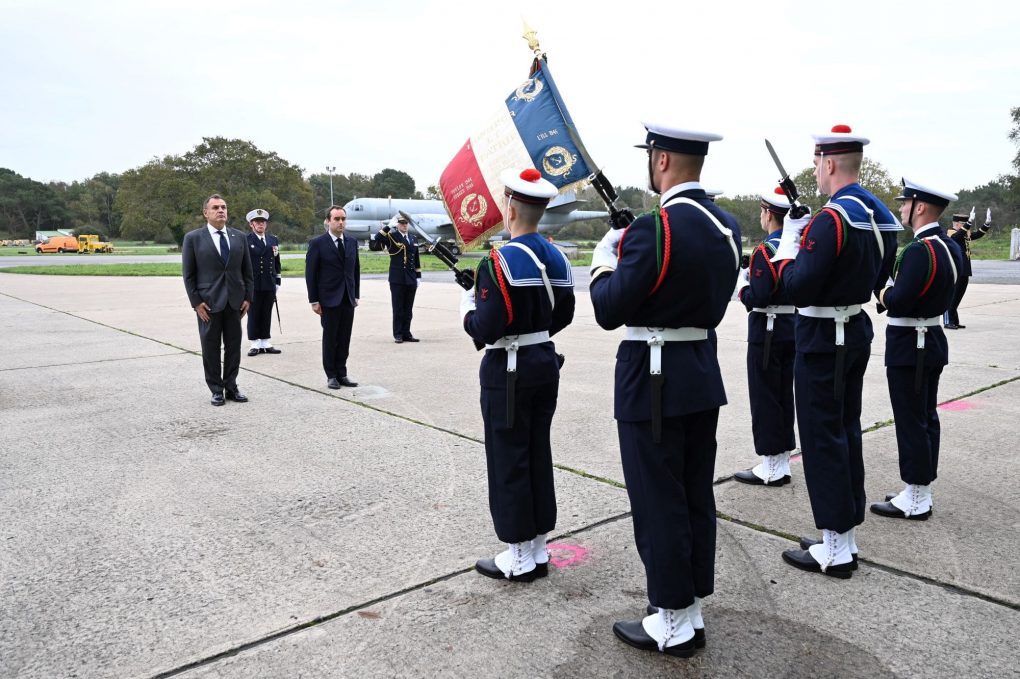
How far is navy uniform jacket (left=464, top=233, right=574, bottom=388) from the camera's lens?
10.5ft

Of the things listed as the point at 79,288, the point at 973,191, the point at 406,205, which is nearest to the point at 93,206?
the point at 406,205

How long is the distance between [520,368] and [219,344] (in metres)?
4.82

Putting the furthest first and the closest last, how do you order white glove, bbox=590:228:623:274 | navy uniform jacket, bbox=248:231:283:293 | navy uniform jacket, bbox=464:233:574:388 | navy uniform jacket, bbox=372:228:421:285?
navy uniform jacket, bbox=372:228:421:285
navy uniform jacket, bbox=248:231:283:293
navy uniform jacket, bbox=464:233:574:388
white glove, bbox=590:228:623:274

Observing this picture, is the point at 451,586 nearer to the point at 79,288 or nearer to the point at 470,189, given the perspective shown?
the point at 470,189

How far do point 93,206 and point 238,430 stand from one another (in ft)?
355

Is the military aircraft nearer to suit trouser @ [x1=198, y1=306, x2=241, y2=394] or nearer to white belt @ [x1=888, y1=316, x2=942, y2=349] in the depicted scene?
suit trouser @ [x1=198, y1=306, x2=241, y2=394]

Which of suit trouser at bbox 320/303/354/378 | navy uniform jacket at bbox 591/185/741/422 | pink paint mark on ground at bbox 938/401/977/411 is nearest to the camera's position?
navy uniform jacket at bbox 591/185/741/422

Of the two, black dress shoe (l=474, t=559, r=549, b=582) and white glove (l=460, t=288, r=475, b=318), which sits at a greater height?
white glove (l=460, t=288, r=475, b=318)

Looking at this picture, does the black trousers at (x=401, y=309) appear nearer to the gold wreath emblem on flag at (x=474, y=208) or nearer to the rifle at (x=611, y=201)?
the gold wreath emblem on flag at (x=474, y=208)

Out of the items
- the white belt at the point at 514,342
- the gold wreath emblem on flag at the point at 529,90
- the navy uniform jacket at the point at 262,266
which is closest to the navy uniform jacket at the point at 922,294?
the white belt at the point at 514,342

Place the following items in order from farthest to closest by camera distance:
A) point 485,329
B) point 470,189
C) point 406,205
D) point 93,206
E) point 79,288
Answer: point 93,206 < point 406,205 < point 79,288 < point 470,189 < point 485,329

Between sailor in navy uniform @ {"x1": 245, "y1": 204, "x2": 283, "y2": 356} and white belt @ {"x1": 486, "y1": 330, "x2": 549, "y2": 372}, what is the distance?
739 centimetres

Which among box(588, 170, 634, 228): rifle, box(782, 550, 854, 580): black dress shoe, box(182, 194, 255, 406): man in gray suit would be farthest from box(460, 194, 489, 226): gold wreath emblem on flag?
box(182, 194, 255, 406): man in gray suit

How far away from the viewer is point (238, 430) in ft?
19.8
